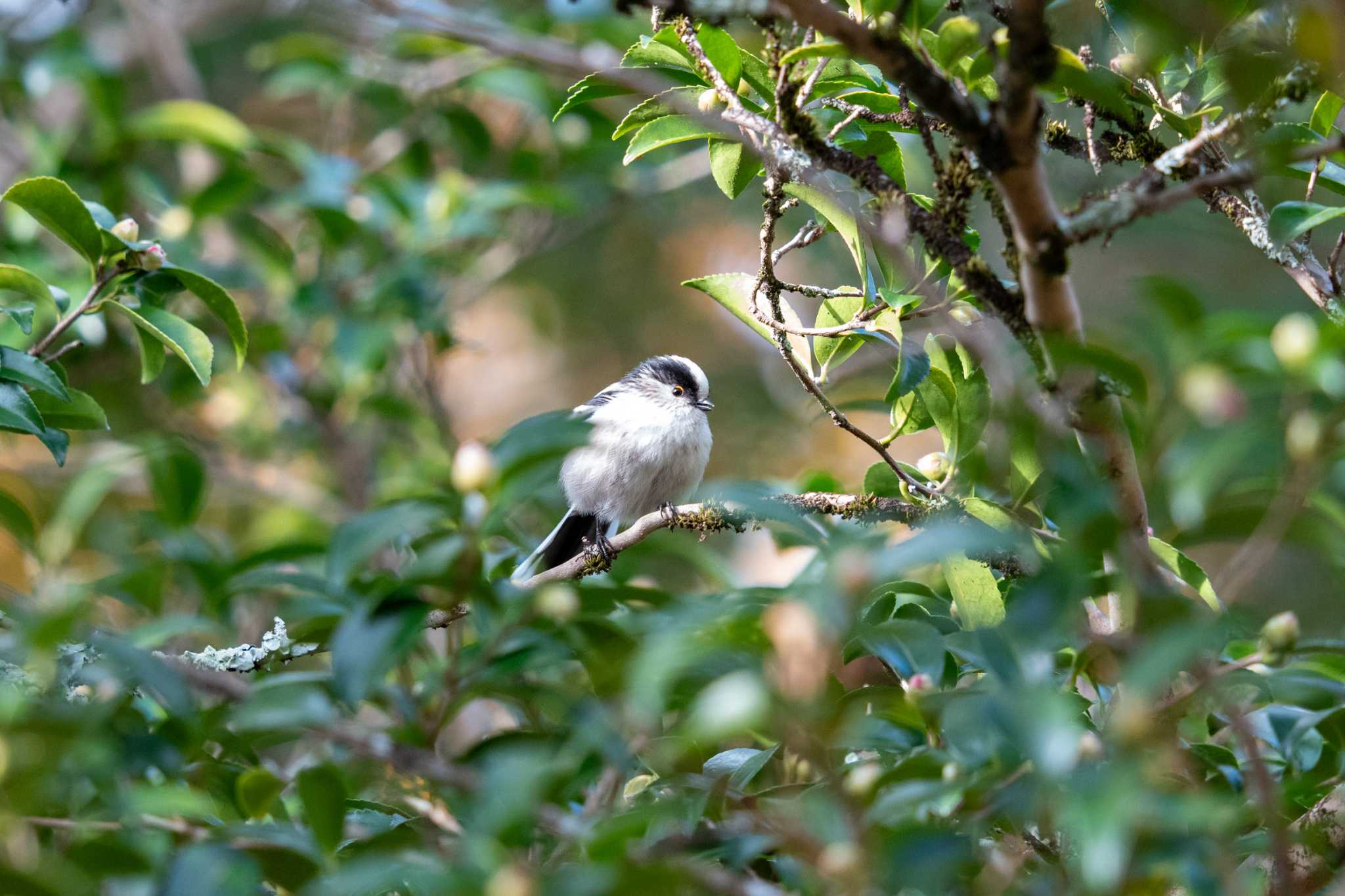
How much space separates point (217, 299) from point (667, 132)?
1.08 metres

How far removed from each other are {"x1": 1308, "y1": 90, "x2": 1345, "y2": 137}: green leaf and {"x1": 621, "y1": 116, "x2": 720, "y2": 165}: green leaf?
1139mm

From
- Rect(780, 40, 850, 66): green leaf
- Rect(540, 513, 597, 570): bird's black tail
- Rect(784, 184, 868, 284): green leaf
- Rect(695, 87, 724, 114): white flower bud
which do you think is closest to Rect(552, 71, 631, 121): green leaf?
Rect(695, 87, 724, 114): white flower bud

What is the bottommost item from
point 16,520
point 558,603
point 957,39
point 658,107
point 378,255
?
point 378,255

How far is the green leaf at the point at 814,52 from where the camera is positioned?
1.70m

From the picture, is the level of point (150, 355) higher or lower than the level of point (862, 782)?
higher

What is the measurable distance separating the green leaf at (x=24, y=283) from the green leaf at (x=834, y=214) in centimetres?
158

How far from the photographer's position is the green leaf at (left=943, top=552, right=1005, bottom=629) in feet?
6.65

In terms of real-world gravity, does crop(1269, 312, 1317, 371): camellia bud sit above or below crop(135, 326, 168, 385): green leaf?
above

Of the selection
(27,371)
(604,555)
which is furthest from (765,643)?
(604,555)

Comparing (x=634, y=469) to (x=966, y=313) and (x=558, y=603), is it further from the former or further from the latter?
(x=558, y=603)

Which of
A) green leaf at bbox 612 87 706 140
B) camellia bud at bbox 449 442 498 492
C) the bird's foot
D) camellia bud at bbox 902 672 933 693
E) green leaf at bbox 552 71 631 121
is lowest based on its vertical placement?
the bird's foot

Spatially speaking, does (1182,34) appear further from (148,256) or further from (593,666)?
(148,256)

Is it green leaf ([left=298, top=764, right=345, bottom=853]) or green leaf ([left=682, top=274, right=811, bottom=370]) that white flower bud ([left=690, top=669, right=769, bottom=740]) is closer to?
green leaf ([left=298, top=764, right=345, bottom=853])

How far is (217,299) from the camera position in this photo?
254cm
